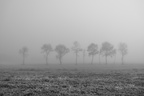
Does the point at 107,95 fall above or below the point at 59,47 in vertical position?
below

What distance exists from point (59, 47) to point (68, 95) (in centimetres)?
7787

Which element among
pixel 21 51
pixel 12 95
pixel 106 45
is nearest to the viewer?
pixel 12 95

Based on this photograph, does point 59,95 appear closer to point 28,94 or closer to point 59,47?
point 28,94

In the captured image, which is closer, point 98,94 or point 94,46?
point 98,94

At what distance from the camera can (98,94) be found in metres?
11.2

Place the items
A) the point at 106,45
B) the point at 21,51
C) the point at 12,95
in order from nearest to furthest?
Result: the point at 12,95 → the point at 106,45 → the point at 21,51

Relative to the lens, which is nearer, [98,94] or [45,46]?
[98,94]

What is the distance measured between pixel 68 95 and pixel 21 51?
312 ft

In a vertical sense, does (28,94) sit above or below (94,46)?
below

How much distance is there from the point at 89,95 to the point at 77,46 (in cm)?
8033

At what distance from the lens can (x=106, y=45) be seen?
287 ft

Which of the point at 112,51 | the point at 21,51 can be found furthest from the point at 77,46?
the point at 21,51

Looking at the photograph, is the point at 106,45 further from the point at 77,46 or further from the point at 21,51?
the point at 21,51

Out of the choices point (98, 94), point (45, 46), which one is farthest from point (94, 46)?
point (98, 94)
